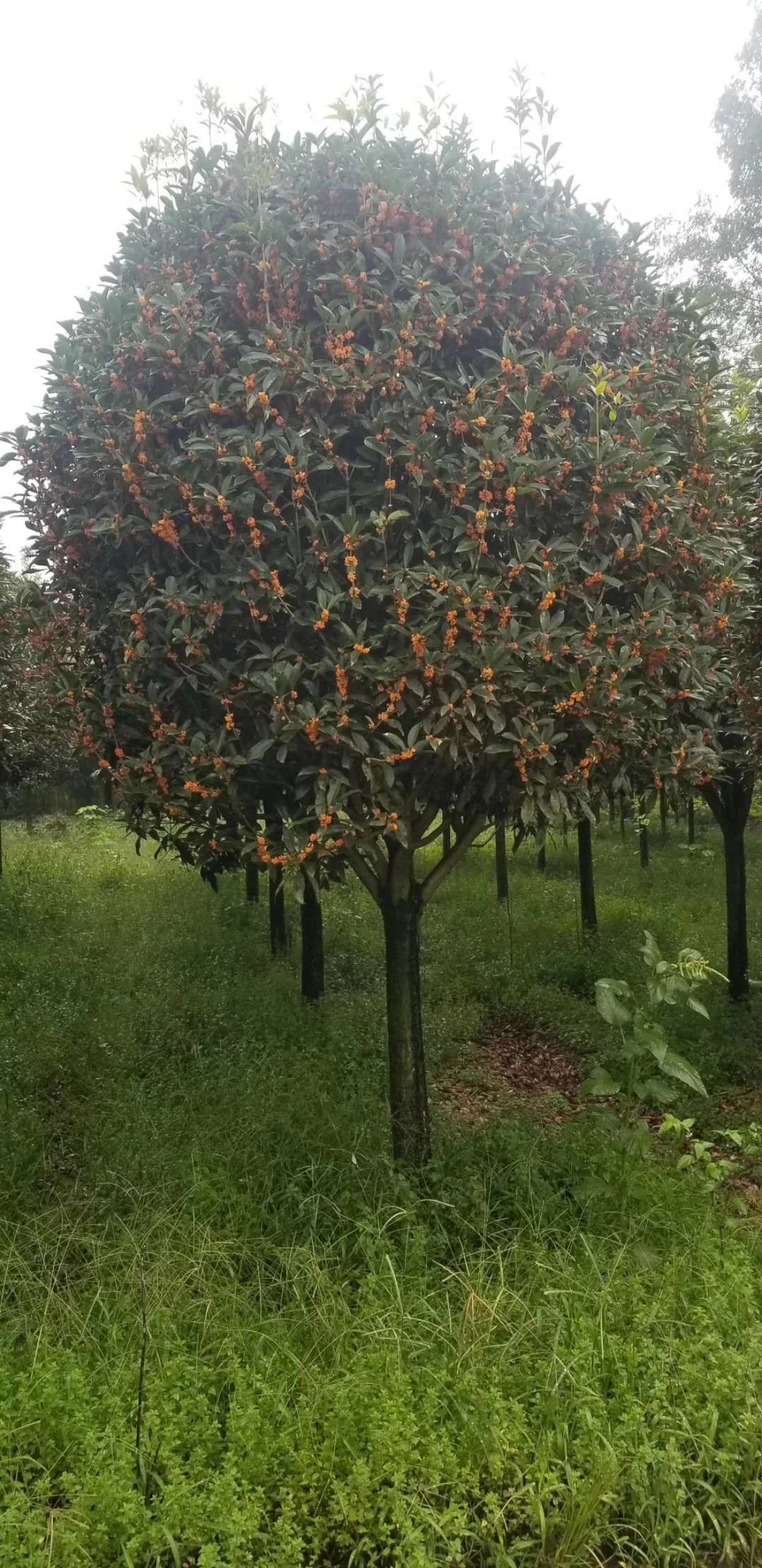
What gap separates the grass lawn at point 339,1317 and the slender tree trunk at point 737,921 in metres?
2.17

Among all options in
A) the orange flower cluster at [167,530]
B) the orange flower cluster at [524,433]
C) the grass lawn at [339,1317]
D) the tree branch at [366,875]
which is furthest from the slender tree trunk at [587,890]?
the orange flower cluster at [167,530]

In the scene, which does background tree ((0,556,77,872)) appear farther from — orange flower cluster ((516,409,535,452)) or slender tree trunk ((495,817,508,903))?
slender tree trunk ((495,817,508,903))

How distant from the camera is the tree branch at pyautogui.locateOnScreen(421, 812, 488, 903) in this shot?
5434mm

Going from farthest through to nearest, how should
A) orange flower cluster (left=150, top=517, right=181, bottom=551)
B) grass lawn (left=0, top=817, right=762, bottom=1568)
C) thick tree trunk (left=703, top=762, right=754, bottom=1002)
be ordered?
thick tree trunk (left=703, top=762, right=754, bottom=1002)
orange flower cluster (left=150, top=517, right=181, bottom=551)
grass lawn (left=0, top=817, right=762, bottom=1568)

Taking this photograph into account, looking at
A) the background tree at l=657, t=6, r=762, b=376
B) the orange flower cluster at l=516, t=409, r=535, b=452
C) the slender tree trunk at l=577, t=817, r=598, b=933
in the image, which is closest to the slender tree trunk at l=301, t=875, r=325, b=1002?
the slender tree trunk at l=577, t=817, r=598, b=933

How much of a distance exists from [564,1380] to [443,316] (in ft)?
14.5

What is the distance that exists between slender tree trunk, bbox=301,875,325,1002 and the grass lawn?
104 cm

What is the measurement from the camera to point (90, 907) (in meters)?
13.8

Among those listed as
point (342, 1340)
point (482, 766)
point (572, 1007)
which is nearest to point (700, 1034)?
point (572, 1007)

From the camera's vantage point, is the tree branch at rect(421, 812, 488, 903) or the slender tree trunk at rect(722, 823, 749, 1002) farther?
the slender tree trunk at rect(722, 823, 749, 1002)

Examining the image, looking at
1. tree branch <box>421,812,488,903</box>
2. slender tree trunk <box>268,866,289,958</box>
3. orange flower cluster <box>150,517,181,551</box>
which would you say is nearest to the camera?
orange flower cluster <box>150,517,181,551</box>

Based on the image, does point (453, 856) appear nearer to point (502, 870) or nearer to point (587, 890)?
point (587, 890)

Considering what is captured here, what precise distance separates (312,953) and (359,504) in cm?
615

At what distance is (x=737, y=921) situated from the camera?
10961 mm
